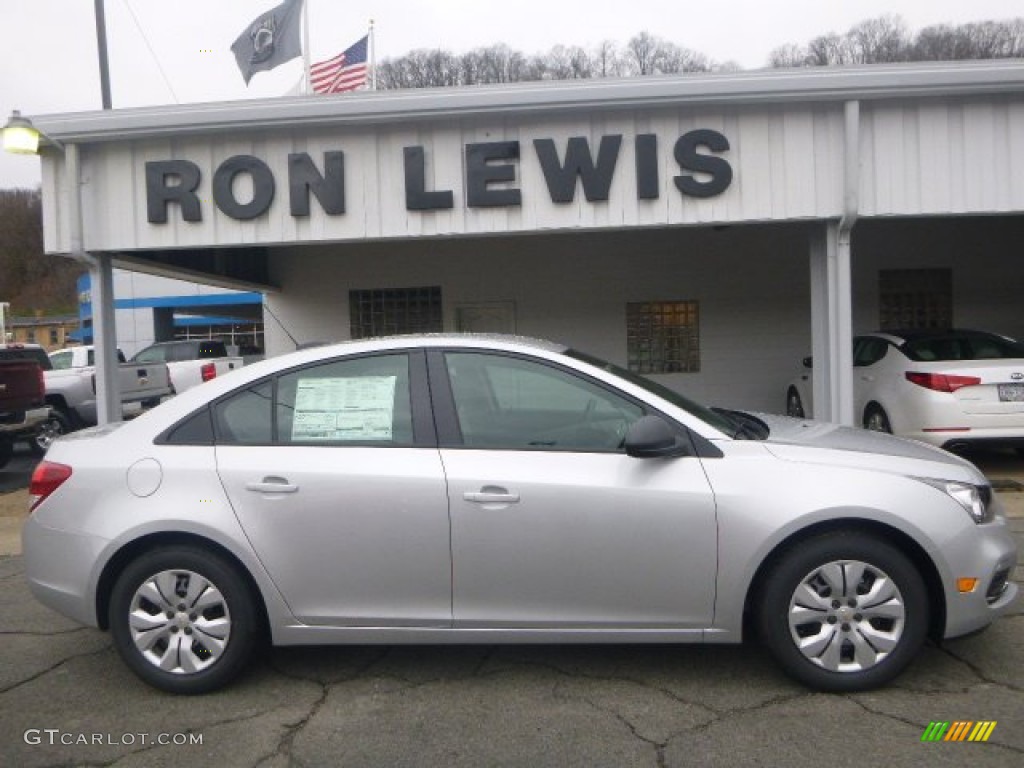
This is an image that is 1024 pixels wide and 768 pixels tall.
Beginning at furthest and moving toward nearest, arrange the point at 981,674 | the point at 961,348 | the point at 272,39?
the point at 272,39 → the point at 961,348 → the point at 981,674

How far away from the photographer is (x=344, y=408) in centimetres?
395

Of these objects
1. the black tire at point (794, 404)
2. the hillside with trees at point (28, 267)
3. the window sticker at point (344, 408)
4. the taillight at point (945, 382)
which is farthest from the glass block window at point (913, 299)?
the hillside with trees at point (28, 267)

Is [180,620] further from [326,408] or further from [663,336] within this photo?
[663,336]

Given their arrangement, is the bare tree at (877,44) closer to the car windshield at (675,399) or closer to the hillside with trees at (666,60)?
the hillside with trees at (666,60)

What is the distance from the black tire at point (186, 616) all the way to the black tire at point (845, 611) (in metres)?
2.27

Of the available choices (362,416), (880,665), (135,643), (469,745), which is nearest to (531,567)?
(469,745)

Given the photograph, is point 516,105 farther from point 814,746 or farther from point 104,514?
point 814,746

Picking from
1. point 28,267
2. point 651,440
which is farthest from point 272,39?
point 28,267

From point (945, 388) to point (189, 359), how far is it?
13.3 m

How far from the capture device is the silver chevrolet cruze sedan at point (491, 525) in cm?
362

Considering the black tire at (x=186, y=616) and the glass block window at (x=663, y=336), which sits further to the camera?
the glass block window at (x=663, y=336)

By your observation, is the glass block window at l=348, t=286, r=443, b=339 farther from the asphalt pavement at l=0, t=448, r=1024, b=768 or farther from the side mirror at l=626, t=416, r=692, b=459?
the side mirror at l=626, t=416, r=692, b=459

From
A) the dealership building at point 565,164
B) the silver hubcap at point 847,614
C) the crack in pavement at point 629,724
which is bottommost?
the crack in pavement at point 629,724

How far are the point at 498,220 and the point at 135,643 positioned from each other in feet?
17.6
